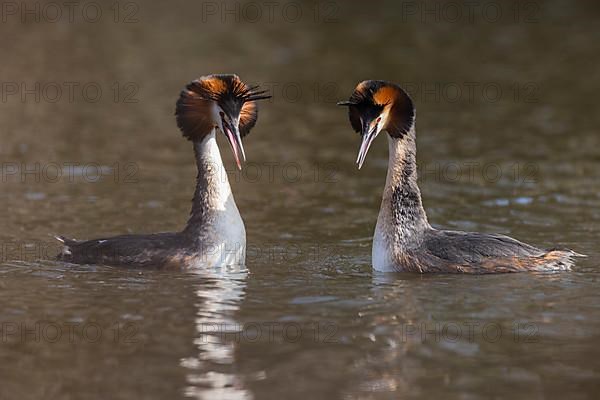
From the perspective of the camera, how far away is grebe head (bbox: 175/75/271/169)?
13211 mm

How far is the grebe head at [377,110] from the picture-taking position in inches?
507

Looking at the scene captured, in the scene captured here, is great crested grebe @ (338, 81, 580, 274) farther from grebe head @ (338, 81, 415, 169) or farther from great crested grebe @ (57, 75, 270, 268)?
great crested grebe @ (57, 75, 270, 268)

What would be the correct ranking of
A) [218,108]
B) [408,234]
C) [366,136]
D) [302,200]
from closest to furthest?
[366,136] < [408,234] < [218,108] < [302,200]

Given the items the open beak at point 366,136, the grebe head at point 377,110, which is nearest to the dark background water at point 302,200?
the open beak at point 366,136

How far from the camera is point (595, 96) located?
2509cm

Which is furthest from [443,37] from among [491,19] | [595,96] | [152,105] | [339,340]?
[339,340]

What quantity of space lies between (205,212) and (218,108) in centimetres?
118

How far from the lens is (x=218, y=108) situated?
13.3 m

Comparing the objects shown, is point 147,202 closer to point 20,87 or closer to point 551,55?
point 20,87

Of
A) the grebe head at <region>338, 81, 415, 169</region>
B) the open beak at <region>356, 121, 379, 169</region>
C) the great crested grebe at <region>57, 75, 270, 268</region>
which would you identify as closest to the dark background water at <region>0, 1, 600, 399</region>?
the great crested grebe at <region>57, 75, 270, 268</region>

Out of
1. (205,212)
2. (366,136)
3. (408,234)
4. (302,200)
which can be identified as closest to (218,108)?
(205,212)

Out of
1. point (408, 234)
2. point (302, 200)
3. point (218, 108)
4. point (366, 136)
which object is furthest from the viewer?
point (302, 200)

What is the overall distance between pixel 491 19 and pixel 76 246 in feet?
79.3

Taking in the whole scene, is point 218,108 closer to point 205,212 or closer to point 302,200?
point 205,212
